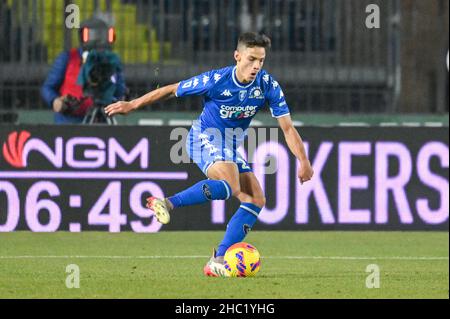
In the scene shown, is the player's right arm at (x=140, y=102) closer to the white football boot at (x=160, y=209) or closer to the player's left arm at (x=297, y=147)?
the white football boot at (x=160, y=209)

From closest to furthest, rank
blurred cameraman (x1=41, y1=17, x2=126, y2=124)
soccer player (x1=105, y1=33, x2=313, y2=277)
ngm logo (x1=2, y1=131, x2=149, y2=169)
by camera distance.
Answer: soccer player (x1=105, y1=33, x2=313, y2=277) → ngm logo (x1=2, y1=131, x2=149, y2=169) → blurred cameraman (x1=41, y1=17, x2=126, y2=124)

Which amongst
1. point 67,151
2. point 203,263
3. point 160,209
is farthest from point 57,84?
point 160,209

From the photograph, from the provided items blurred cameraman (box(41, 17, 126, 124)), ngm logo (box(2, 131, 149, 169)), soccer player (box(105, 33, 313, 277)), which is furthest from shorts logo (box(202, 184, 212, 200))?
blurred cameraman (box(41, 17, 126, 124))

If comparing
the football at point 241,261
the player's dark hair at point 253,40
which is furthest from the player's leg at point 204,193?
the player's dark hair at point 253,40

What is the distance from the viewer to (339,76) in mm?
14609

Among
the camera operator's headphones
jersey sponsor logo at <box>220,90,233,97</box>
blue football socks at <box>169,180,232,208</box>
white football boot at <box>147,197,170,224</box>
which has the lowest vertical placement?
white football boot at <box>147,197,170,224</box>

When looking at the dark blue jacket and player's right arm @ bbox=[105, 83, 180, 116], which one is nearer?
player's right arm @ bbox=[105, 83, 180, 116]

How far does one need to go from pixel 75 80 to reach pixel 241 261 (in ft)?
17.1

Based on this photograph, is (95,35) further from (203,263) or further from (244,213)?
(244,213)

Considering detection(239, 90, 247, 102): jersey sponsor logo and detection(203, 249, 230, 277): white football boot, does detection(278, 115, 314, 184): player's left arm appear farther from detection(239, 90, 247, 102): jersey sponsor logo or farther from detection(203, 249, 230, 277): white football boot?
detection(203, 249, 230, 277): white football boot

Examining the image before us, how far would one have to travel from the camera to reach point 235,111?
9.58 m

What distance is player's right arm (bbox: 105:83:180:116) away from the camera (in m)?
9.26

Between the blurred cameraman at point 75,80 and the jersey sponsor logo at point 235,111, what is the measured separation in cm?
415

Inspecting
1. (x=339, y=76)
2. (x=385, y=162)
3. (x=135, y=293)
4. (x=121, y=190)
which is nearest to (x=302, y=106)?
(x=339, y=76)
